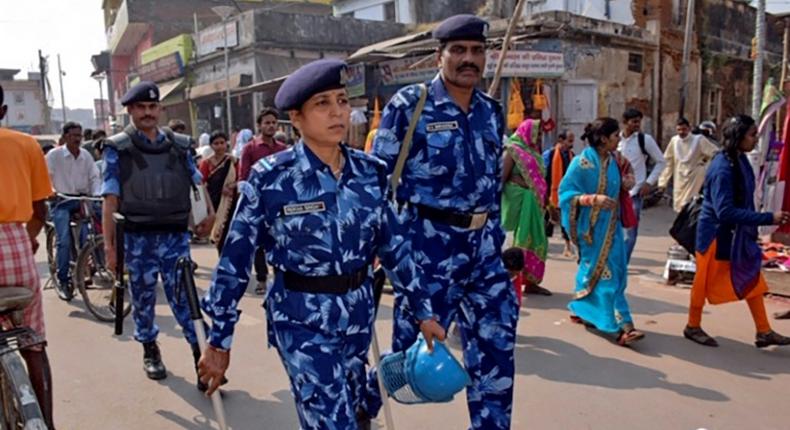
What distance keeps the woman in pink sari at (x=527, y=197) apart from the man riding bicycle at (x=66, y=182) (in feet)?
13.3

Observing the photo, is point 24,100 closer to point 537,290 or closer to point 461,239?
point 537,290

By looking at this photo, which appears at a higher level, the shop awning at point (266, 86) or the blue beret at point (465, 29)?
the shop awning at point (266, 86)

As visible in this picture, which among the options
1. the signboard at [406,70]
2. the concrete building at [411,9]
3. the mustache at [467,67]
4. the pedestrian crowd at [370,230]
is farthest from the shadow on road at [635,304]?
the concrete building at [411,9]

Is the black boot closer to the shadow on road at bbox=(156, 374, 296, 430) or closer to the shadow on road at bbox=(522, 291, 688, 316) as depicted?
the shadow on road at bbox=(156, 374, 296, 430)

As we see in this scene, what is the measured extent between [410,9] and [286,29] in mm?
8130

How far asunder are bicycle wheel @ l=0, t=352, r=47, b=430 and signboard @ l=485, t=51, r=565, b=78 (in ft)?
32.4

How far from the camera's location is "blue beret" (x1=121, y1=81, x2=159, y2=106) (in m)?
4.02

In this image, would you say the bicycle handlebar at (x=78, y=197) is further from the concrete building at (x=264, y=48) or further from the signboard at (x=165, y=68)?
the signboard at (x=165, y=68)

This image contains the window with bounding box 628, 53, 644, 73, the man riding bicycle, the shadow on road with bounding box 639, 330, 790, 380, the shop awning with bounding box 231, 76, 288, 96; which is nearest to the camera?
the shadow on road with bounding box 639, 330, 790, 380

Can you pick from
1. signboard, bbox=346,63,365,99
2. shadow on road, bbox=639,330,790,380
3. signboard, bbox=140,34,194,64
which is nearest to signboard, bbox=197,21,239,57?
signboard, bbox=140,34,194,64

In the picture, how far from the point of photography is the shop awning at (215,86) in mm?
18875

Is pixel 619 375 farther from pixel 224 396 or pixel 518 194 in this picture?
pixel 224 396

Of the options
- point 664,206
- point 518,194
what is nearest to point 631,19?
point 664,206

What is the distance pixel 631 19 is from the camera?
15.6 metres
